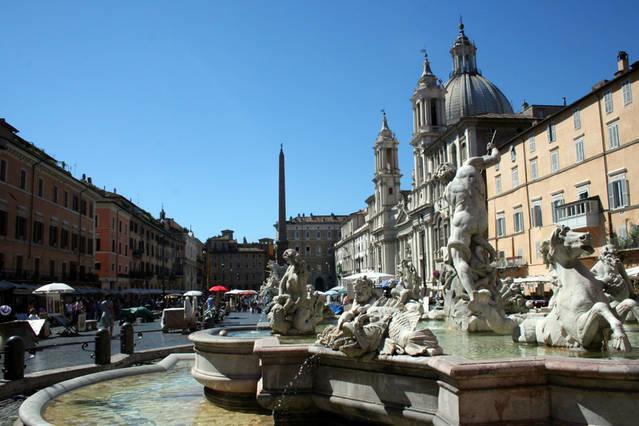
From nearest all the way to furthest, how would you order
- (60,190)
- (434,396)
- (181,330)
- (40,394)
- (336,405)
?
(434,396), (336,405), (40,394), (181,330), (60,190)

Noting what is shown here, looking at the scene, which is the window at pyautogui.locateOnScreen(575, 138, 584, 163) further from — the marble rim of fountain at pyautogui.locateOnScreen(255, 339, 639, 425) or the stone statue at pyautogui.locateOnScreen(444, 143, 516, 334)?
the marble rim of fountain at pyautogui.locateOnScreen(255, 339, 639, 425)

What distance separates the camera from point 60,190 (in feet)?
127

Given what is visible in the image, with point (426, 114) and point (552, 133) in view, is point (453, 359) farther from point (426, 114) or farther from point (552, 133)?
point (426, 114)

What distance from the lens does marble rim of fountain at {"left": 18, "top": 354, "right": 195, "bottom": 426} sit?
18.8 ft

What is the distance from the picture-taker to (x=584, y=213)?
30781mm

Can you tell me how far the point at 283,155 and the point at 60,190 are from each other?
1613cm

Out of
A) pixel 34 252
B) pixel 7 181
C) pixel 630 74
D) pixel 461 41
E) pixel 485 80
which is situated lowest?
pixel 34 252

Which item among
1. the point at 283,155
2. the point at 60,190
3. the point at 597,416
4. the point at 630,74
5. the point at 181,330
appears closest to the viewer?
the point at 597,416

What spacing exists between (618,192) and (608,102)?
497 cm

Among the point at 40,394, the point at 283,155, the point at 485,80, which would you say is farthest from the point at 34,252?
the point at 485,80

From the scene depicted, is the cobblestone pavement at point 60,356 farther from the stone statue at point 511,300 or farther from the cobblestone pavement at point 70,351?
the stone statue at point 511,300

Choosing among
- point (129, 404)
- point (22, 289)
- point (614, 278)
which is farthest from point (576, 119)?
point (129, 404)

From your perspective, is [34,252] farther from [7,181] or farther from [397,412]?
[397,412]

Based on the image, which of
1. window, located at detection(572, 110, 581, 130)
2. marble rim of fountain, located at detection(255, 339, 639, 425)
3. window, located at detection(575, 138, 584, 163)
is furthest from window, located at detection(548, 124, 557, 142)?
marble rim of fountain, located at detection(255, 339, 639, 425)
